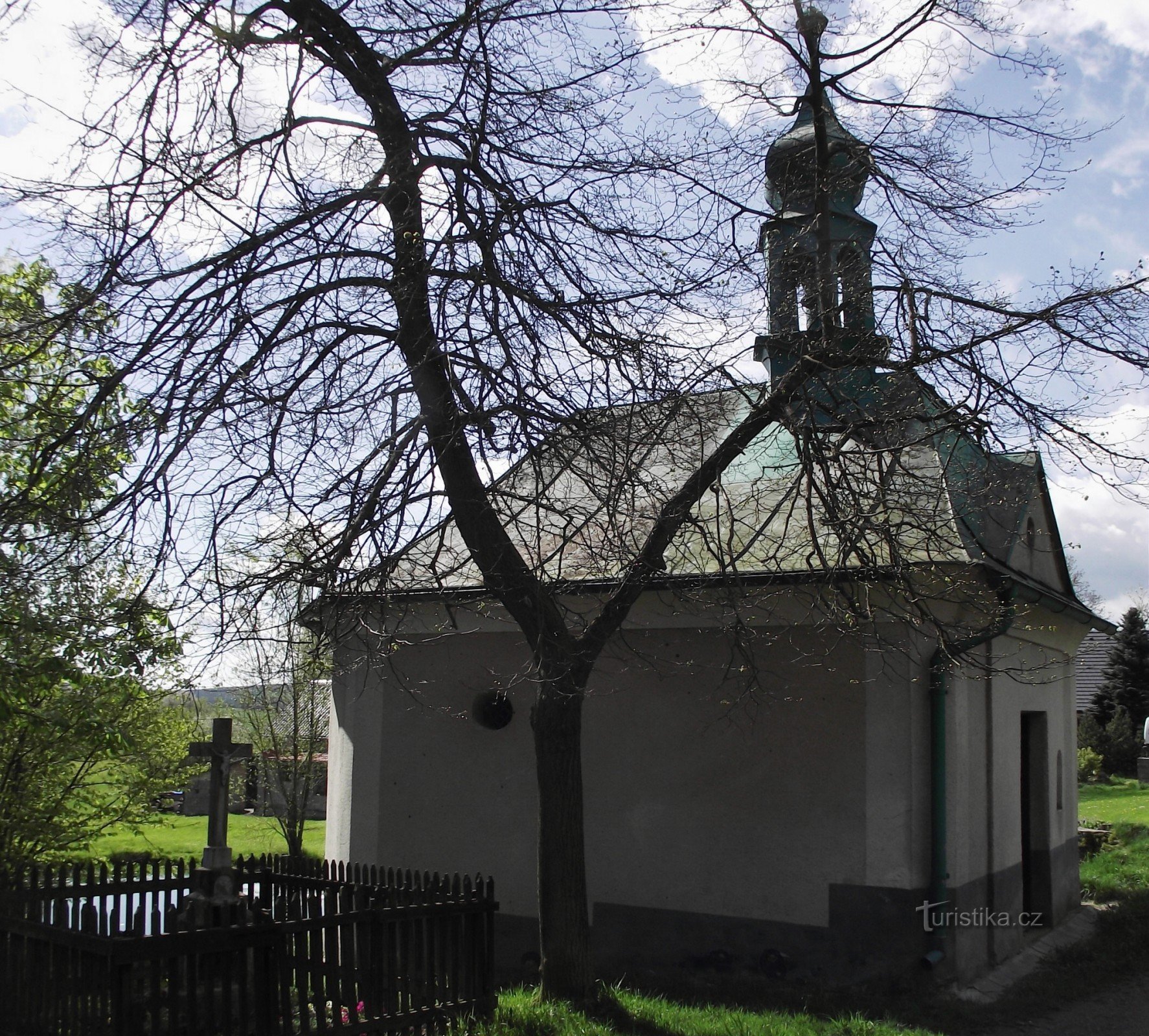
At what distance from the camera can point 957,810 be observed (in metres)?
8.78

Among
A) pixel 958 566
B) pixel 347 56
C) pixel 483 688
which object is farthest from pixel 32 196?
pixel 958 566

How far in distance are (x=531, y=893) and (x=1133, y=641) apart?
113 feet

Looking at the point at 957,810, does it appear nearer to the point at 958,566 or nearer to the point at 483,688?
the point at 958,566

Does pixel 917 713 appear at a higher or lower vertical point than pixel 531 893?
higher

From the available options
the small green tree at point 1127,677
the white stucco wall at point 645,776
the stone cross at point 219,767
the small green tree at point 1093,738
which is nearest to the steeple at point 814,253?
the white stucco wall at point 645,776

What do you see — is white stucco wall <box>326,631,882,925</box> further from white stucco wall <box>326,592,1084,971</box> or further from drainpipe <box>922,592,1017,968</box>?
drainpipe <box>922,592,1017,968</box>

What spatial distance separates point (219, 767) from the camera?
851cm

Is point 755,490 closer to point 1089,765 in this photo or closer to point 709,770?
point 709,770

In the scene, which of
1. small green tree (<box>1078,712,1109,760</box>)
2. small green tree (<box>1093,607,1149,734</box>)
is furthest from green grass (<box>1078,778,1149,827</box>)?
small green tree (<box>1093,607,1149,734</box>)

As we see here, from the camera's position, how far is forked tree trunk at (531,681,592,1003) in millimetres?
7059

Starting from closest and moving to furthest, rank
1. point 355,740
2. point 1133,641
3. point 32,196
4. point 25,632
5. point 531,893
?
point 32,196 → point 25,632 → point 531,893 → point 355,740 → point 1133,641

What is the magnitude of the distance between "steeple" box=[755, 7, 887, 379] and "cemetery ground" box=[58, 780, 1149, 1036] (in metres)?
4.32

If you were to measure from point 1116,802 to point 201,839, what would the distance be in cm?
2167

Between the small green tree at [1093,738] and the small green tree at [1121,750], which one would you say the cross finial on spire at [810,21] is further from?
the small green tree at [1121,750]
